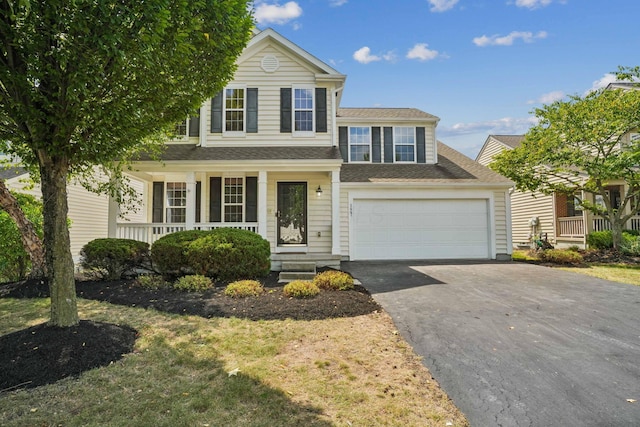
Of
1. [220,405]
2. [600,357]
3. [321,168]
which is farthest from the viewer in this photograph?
[321,168]

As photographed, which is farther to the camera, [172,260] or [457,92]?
[457,92]

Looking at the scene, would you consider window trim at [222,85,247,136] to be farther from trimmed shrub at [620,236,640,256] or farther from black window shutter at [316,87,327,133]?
trimmed shrub at [620,236,640,256]

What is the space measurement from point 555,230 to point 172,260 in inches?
676

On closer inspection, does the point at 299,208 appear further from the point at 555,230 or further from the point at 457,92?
the point at 555,230

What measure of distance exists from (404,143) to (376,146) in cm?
112

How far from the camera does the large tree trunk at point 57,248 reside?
3.90 m

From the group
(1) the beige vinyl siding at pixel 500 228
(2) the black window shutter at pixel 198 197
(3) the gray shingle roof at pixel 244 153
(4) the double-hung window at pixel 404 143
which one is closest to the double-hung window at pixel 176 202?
(2) the black window shutter at pixel 198 197

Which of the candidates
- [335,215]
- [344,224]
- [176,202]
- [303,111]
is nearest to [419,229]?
[344,224]

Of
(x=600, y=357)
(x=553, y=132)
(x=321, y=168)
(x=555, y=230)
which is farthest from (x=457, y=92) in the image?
(x=600, y=357)

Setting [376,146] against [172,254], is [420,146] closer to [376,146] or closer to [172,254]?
[376,146]

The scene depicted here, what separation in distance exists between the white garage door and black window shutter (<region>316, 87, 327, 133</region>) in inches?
107

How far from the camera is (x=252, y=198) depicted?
1075cm

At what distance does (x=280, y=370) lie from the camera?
3.32 metres

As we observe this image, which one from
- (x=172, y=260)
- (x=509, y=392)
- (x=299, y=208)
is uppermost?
(x=299, y=208)
